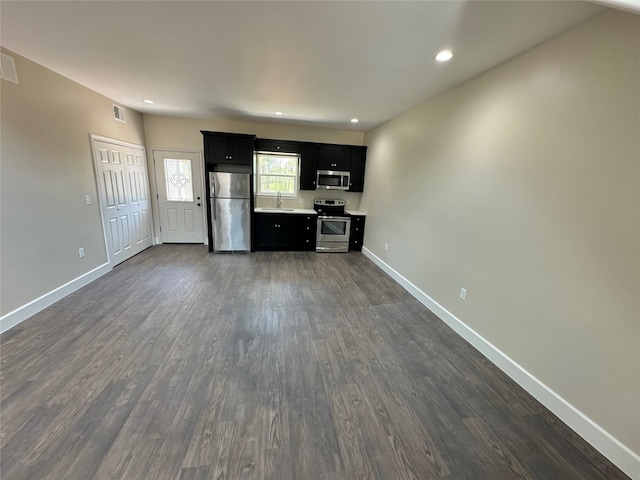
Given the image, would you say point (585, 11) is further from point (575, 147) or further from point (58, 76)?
point (58, 76)

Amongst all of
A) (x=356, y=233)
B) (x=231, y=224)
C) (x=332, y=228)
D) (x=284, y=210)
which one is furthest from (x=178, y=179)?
(x=356, y=233)

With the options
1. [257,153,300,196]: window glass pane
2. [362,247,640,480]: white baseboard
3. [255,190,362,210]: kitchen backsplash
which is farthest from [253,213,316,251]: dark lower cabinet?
[362,247,640,480]: white baseboard

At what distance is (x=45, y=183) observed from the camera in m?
2.83

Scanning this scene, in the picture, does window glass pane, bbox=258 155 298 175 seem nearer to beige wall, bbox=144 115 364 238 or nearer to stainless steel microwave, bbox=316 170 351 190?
beige wall, bbox=144 115 364 238

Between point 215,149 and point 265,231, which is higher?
point 215,149

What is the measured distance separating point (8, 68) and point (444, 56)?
13.1 feet

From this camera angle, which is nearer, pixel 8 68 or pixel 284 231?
pixel 8 68

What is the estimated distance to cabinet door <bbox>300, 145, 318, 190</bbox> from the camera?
5422mm

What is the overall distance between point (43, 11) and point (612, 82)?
371 centimetres

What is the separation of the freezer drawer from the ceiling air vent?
6.11 ft

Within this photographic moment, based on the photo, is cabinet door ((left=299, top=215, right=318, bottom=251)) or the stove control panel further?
the stove control panel

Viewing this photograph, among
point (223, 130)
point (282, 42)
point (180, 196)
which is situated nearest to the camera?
point (282, 42)

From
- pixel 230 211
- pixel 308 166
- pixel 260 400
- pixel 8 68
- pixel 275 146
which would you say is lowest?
pixel 260 400

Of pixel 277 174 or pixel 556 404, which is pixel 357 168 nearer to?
pixel 277 174
